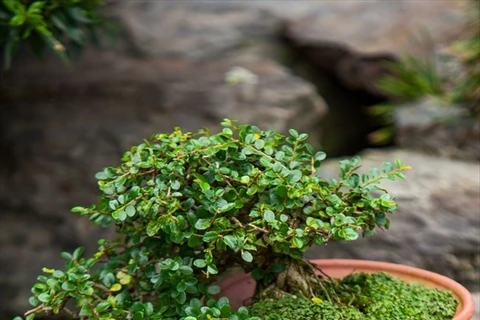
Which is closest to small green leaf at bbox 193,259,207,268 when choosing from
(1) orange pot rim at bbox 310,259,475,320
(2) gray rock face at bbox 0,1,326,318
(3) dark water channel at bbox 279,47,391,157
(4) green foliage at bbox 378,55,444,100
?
(1) orange pot rim at bbox 310,259,475,320

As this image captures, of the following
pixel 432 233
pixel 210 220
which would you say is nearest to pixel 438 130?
pixel 432 233

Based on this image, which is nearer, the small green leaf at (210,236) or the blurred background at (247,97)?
the small green leaf at (210,236)

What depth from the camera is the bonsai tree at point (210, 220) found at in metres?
1.54

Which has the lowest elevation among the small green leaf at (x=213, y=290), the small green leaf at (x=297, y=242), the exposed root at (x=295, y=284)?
the exposed root at (x=295, y=284)

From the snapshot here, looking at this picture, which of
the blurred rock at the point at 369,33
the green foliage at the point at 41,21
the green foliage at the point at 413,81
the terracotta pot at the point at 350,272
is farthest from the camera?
the blurred rock at the point at 369,33

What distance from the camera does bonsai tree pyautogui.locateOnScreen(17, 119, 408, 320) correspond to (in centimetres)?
154

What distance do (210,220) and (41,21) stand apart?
43.5 inches

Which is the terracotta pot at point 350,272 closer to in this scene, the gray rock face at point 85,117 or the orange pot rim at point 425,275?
the orange pot rim at point 425,275

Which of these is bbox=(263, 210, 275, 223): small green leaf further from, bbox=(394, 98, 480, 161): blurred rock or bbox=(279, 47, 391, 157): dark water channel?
bbox=(279, 47, 391, 157): dark water channel

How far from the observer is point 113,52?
3924 millimetres

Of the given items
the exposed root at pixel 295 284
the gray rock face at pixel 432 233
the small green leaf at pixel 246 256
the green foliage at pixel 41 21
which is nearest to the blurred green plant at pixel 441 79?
the gray rock face at pixel 432 233

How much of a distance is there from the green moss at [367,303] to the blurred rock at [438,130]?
4.50 ft

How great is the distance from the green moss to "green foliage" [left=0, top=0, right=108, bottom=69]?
1190mm

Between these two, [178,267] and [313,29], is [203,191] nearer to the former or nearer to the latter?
[178,267]
